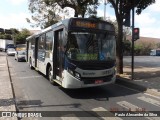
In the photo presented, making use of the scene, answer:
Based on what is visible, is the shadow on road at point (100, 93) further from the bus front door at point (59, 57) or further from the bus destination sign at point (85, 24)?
the bus destination sign at point (85, 24)

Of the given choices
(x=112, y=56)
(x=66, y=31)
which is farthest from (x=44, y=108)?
(x=112, y=56)

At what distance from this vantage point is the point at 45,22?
3694 centimetres

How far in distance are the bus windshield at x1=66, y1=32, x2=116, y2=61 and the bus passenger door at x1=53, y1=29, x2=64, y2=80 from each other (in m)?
0.85

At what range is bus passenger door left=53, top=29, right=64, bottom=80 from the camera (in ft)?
35.9

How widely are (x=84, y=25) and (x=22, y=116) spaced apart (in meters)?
4.53

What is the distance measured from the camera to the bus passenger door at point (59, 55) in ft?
35.9

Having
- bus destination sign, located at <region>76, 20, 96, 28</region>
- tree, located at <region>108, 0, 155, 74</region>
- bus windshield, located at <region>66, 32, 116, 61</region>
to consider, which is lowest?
bus windshield, located at <region>66, 32, 116, 61</region>

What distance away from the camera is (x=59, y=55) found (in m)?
11.4

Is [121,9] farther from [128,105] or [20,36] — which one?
[20,36]

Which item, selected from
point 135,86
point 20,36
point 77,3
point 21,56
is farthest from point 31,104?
point 20,36

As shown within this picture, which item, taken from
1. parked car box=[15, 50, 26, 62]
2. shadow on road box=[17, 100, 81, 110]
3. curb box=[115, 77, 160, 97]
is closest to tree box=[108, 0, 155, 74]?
curb box=[115, 77, 160, 97]

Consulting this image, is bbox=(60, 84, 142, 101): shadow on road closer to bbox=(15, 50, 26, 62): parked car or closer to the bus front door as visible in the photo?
the bus front door

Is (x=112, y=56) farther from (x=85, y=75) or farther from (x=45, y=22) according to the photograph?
(x=45, y=22)

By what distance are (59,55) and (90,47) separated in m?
1.73
